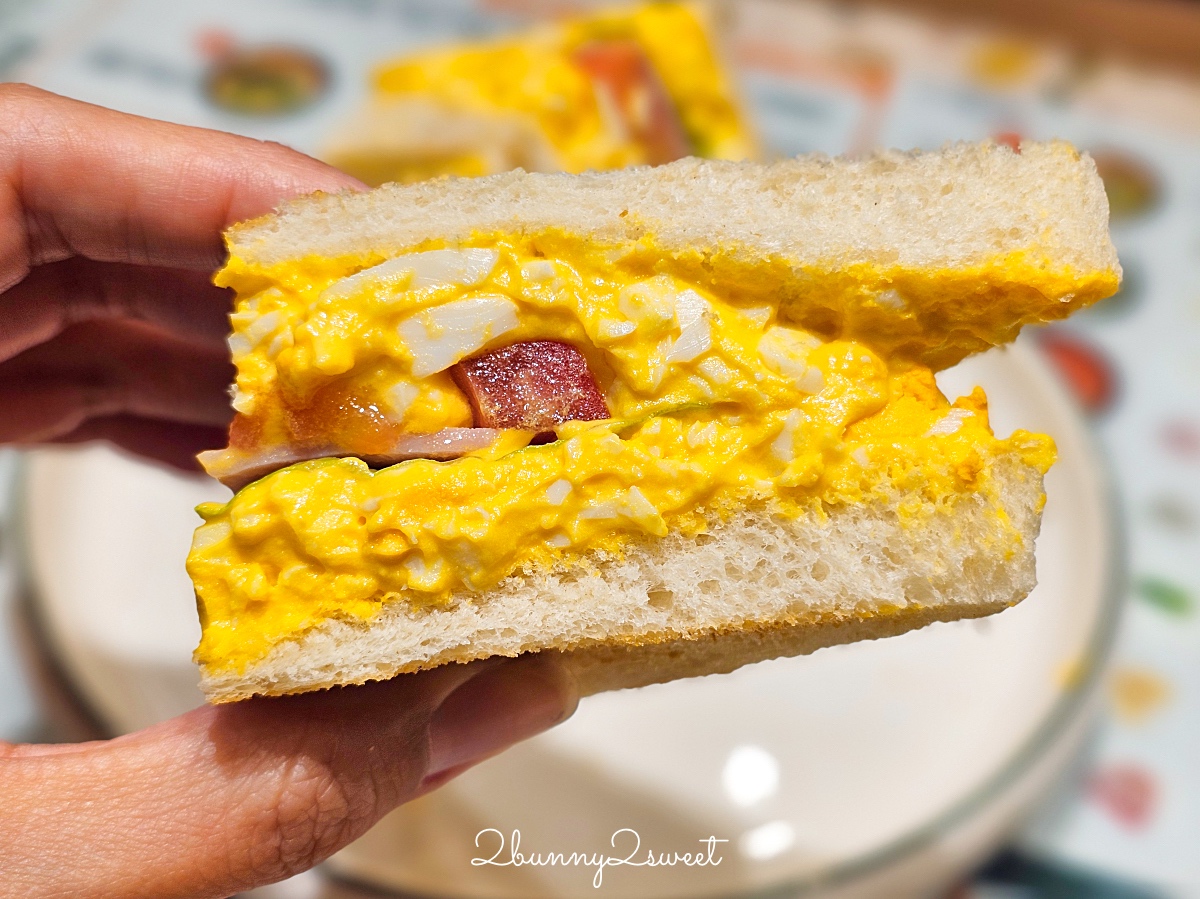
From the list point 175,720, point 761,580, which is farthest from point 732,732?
point 175,720

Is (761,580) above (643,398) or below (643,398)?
below

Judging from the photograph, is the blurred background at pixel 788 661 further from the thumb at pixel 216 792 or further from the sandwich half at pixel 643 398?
the thumb at pixel 216 792

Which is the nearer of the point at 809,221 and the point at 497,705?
the point at 809,221

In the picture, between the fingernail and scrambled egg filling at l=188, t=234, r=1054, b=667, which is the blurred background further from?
the fingernail

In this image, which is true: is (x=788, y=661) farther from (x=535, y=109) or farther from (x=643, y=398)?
(x=535, y=109)

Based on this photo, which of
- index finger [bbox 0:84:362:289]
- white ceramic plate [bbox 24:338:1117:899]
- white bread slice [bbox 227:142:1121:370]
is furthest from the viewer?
white ceramic plate [bbox 24:338:1117:899]

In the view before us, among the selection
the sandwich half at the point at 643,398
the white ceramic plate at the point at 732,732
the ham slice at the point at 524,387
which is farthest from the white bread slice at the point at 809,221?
the white ceramic plate at the point at 732,732

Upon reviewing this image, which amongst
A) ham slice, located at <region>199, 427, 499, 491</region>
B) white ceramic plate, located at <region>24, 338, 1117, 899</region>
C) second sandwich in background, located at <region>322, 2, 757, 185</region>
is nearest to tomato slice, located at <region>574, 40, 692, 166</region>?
second sandwich in background, located at <region>322, 2, 757, 185</region>
